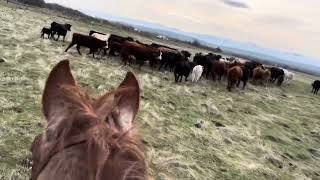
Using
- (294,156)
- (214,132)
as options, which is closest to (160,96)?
(214,132)

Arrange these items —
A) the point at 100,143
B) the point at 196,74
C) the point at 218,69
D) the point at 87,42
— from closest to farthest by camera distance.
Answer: the point at 100,143 < the point at 196,74 < the point at 87,42 < the point at 218,69

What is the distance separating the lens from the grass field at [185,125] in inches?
321

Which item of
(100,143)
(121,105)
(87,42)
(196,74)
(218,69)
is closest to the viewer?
(100,143)

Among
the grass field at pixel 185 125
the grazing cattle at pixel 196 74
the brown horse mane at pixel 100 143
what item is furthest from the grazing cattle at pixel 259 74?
the brown horse mane at pixel 100 143

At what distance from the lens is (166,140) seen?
Result: 967 cm

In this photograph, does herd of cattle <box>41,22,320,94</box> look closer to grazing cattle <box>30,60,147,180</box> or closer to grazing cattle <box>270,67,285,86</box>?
grazing cattle <box>270,67,285,86</box>

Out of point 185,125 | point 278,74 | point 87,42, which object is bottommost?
point 278,74

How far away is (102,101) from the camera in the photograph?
1.64m

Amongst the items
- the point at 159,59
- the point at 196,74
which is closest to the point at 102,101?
the point at 196,74

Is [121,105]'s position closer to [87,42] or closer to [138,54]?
[138,54]

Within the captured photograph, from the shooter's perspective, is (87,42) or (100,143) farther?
(87,42)

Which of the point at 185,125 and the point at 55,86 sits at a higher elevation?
the point at 55,86

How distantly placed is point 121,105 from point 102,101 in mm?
177

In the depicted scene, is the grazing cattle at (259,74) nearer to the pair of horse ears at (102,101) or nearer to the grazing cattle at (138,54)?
the grazing cattle at (138,54)
